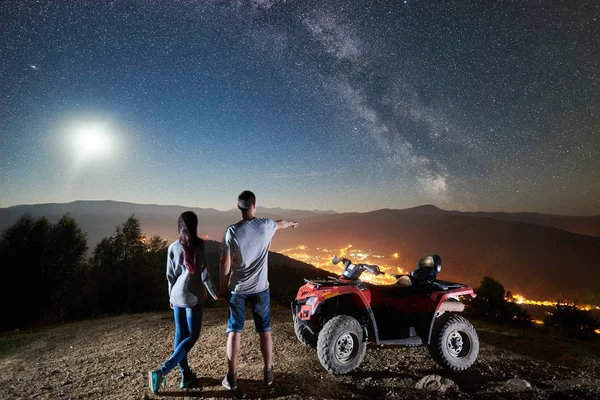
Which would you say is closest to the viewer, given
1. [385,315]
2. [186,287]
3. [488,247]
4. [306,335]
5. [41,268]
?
[186,287]

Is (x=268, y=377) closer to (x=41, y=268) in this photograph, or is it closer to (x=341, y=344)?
(x=341, y=344)

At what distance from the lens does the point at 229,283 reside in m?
4.45

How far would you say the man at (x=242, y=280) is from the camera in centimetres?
434

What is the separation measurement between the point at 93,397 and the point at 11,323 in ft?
93.1

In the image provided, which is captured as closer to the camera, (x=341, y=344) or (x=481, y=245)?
(x=341, y=344)

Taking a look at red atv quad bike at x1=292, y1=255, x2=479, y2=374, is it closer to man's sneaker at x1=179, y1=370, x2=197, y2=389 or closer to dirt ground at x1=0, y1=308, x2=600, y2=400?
dirt ground at x1=0, y1=308, x2=600, y2=400

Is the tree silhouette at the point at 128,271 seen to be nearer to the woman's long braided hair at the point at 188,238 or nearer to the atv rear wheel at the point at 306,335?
the atv rear wheel at the point at 306,335

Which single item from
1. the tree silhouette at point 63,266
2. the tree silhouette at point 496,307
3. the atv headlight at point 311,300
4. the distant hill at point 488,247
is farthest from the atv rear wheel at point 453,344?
the distant hill at point 488,247

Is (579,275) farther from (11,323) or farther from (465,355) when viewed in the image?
(11,323)

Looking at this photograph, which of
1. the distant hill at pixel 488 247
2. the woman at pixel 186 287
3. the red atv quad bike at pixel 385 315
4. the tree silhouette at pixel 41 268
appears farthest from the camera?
the distant hill at pixel 488 247

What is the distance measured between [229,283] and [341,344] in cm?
215

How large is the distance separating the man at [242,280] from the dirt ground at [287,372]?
0.59m

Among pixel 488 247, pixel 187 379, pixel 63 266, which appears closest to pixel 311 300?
pixel 187 379

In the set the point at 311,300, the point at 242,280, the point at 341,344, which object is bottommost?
the point at 341,344
